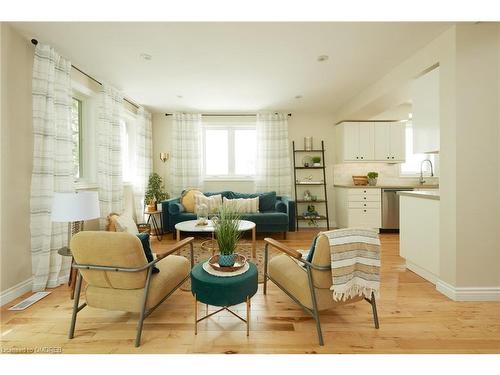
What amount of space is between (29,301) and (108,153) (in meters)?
1.99

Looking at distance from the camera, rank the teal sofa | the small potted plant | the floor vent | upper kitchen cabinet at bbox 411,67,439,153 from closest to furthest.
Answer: the floor vent, upper kitchen cabinet at bbox 411,67,439,153, the teal sofa, the small potted plant

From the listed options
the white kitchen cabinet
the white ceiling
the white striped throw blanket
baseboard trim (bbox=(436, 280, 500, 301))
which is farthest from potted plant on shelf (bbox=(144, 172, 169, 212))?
baseboard trim (bbox=(436, 280, 500, 301))

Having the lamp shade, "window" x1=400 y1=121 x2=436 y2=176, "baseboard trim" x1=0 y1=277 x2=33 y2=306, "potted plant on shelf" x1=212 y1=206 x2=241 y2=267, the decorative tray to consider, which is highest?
"window" x1=400 y1=121 x2=436 y2=176

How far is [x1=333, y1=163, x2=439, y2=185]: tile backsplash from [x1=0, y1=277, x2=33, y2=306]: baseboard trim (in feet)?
17.5

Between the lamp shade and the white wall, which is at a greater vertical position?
the white wall

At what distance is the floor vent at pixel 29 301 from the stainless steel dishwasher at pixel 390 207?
526 cm

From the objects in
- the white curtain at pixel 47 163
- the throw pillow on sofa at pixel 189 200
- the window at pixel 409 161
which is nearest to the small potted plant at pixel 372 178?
the window at pixel 409 161

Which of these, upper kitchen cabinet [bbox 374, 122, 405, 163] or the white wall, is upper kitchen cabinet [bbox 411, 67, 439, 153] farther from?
the white wall

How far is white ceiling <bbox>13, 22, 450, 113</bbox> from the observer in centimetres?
232

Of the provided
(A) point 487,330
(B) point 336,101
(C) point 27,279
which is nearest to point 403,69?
(B) point 336,101

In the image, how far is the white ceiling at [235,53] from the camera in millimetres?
2318

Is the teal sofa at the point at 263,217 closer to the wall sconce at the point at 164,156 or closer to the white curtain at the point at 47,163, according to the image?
the wall sconce at the point at 164,156

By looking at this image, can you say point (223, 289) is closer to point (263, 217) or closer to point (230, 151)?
point (263, 217)

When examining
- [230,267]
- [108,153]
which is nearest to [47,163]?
[108,153]
